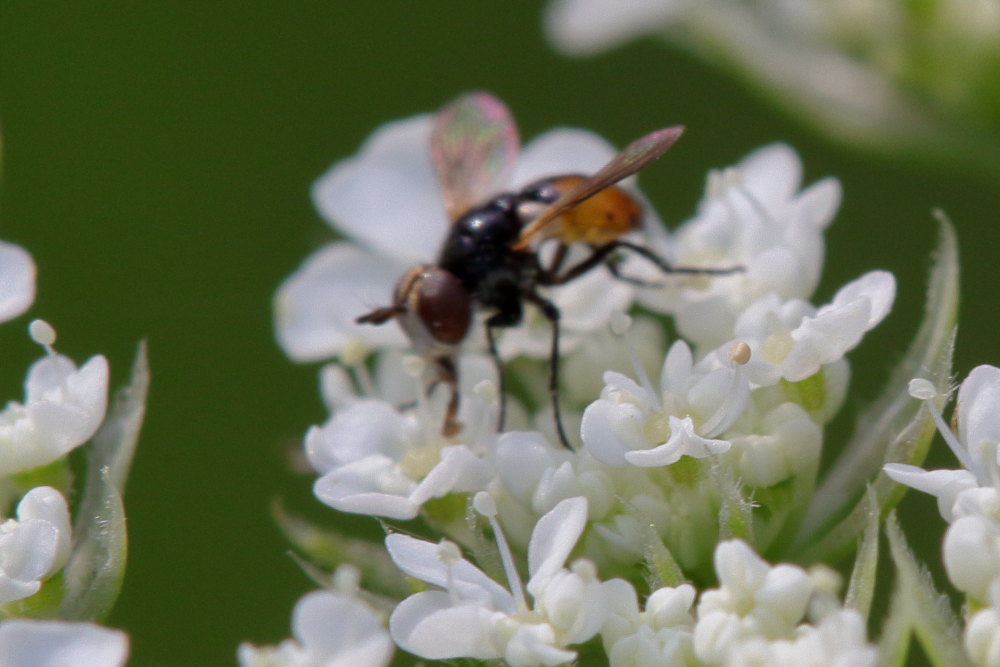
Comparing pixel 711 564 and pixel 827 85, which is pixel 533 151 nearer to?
pixel 827 85

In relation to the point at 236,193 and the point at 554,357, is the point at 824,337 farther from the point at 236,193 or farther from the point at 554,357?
the point at 236,193

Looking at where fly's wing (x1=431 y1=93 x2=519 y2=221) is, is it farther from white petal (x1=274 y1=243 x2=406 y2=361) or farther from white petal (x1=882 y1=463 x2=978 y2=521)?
white petal (x1=882 y1=463 x2=978 y2=521)

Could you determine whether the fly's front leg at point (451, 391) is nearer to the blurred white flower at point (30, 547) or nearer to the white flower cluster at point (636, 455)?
the white flower cluster at point (636, 455)

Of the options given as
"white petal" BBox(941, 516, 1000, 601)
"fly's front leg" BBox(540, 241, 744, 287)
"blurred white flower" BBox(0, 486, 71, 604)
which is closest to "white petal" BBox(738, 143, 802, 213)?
"fly's front leg" BBox(540, 241, 744, 287)

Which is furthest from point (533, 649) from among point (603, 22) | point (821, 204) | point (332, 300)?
point (603, 22)

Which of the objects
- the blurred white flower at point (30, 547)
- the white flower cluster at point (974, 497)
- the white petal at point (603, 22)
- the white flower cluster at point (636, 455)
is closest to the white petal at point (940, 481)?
the white flower cluster at point (974, 497)
